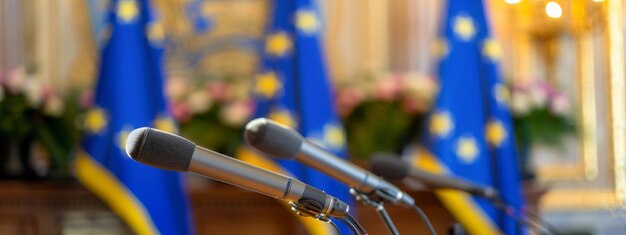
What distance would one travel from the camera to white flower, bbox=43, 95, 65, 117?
470 cm

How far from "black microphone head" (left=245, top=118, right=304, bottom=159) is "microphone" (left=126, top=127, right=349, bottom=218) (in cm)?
31

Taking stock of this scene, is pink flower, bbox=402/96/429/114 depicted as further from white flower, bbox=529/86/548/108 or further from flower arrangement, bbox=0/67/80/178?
flower arrangement, bbox=0/67/80/178

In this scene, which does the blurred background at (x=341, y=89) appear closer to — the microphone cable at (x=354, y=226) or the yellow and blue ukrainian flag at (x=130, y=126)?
the yellow and blue ukrainian flag at (x=130, y=126)

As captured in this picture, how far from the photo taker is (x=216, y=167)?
2.00 m

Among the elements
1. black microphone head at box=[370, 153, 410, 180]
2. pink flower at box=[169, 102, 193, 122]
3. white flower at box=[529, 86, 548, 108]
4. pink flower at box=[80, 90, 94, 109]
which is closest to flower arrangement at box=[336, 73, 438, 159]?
white flower at box=[529, 86, 548, 108]

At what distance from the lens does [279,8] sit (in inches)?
199

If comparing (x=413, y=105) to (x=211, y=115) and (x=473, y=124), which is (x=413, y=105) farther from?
(x=211, y=115)

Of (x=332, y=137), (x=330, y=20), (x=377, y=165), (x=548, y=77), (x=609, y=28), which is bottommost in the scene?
(x=377, y=165)

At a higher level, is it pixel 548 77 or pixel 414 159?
pixel 548 77

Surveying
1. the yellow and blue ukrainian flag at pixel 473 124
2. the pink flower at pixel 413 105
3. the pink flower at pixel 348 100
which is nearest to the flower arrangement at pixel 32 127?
the pink flower at pixel 348 100

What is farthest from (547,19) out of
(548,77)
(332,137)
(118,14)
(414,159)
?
(118,14)

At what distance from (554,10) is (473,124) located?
3.25 ft

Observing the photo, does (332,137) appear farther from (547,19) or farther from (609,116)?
(609,116)

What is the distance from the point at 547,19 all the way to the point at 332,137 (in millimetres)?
1689
